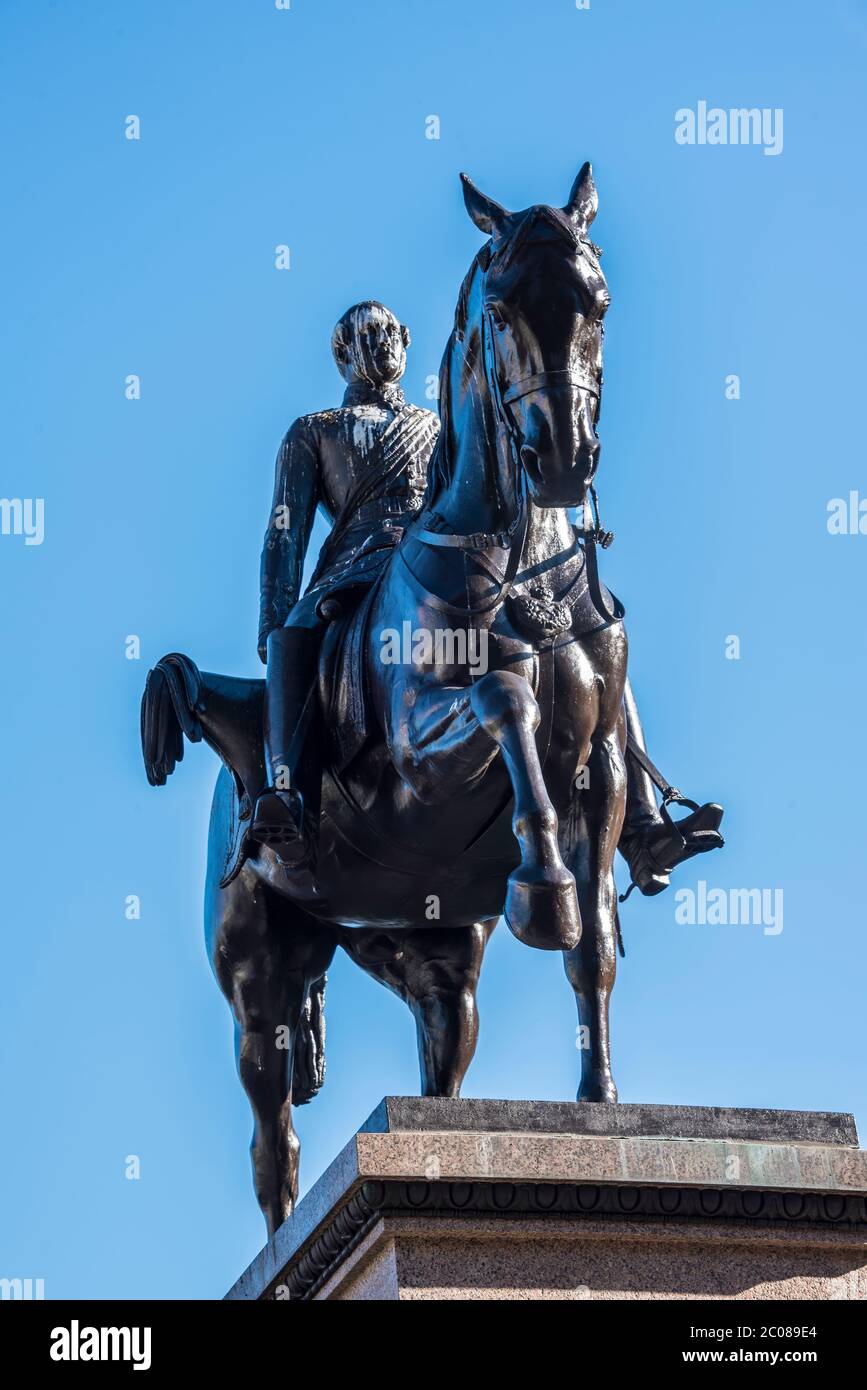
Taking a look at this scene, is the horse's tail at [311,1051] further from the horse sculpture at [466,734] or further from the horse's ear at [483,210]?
the horse's ear at [483,210]

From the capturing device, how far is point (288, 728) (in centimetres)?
1281

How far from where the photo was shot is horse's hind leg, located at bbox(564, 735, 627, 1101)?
11961 mm

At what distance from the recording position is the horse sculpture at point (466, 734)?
439 inches

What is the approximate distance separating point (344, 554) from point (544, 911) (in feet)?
11.4

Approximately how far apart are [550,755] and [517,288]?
83.8 inches

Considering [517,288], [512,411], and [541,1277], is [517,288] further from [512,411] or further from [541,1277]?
[541,1277]

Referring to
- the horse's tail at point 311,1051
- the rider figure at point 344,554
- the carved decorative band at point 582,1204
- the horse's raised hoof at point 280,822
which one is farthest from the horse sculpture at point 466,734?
the carved decorative band at point 582,1204

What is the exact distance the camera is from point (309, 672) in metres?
13.0

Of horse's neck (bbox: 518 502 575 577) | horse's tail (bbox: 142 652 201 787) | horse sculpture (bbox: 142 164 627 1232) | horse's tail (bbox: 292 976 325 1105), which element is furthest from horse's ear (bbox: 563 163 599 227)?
horse's tail (bbox: 292 976 325 1105)

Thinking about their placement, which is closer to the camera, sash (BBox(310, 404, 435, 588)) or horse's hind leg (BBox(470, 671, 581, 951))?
horse's hind leg (BBox(470, 671, 581, 951))

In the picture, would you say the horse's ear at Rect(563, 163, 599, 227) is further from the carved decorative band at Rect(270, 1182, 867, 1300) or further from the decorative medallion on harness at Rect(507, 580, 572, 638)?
the carved decorative band at Rect(270, 1182, 867, 1300)

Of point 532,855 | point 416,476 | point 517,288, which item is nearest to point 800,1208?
point 532,855

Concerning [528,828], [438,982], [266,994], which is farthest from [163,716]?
[528,828]

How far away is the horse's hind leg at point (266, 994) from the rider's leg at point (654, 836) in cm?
191
